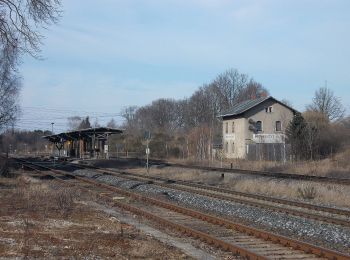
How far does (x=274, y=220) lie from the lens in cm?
1483

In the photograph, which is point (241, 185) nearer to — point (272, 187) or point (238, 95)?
point (272, 187)

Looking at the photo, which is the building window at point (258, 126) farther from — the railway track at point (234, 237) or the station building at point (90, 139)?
the railway track at point (234, 237)

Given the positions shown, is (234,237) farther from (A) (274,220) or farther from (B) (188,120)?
(B) (188,120)

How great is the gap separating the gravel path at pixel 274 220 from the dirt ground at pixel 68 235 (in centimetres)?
384

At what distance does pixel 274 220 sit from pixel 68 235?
6.31 meters

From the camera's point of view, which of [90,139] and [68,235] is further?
[90,139]

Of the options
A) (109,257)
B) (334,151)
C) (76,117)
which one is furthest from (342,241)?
(76,117)

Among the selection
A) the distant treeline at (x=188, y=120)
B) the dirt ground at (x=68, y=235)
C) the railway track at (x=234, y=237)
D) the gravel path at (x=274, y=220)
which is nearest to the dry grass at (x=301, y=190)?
the gravel path at (x=274, y=220)

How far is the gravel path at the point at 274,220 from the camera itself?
12179mm

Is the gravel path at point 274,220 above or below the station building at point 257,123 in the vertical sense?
below

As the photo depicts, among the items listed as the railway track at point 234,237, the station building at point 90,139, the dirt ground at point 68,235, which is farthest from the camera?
the station building at point 90,139

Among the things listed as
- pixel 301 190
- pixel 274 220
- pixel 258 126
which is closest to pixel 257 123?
pixel 258 126

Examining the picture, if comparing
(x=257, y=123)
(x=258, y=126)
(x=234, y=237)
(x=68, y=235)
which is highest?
(x=257, y=123)

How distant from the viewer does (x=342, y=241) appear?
1162 centimetres
